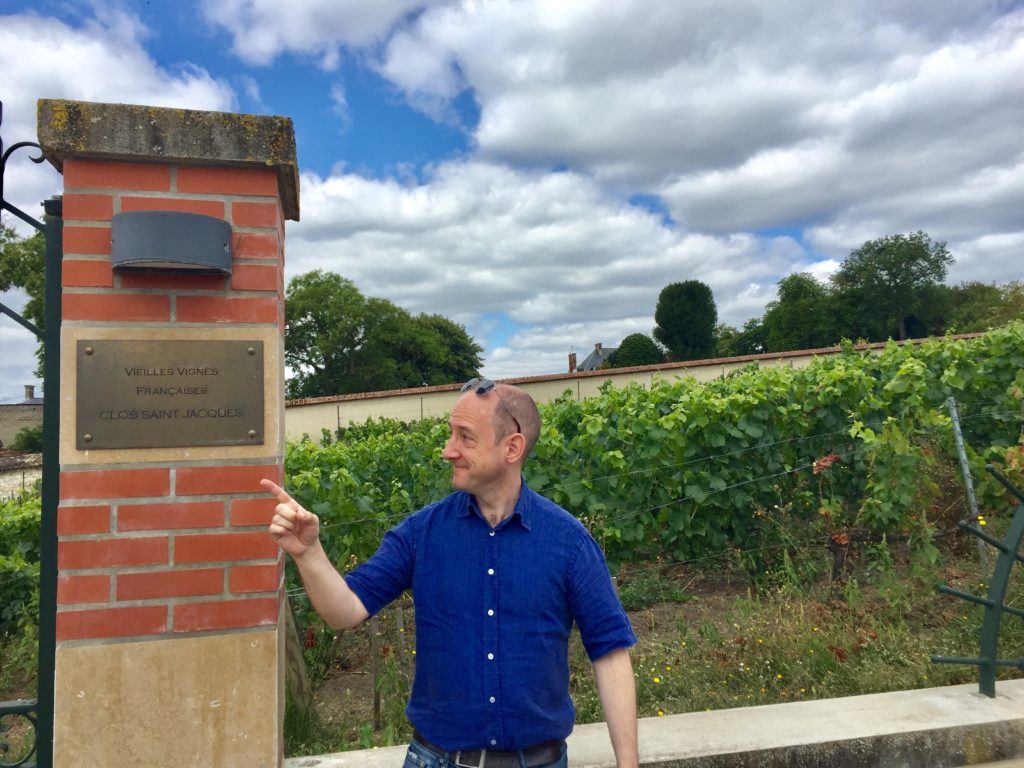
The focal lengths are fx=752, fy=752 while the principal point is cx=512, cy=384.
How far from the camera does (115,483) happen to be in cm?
218

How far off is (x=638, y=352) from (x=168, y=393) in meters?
59.1

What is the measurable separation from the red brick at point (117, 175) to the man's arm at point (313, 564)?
1033 millimetres

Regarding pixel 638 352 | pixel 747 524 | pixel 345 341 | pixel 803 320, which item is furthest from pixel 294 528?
pixel 803 320

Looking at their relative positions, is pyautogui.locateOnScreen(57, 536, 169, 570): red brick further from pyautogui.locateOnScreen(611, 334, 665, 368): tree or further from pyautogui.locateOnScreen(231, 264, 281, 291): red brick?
pyautogui.locateOnScreen(611, 334, 665, 368): tree

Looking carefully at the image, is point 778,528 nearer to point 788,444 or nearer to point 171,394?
point 788,444

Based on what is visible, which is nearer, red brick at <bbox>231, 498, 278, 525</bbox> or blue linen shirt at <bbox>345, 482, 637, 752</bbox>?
blue linen shirt at <bbox>345, 482, 637, 752</bbox>

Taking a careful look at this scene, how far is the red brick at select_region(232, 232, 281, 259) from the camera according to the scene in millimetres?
2277

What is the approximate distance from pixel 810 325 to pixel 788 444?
63493 mm

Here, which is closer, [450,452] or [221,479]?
[450,452]

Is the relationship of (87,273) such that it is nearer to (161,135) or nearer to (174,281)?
(174,281)

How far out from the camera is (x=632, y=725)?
1758mm

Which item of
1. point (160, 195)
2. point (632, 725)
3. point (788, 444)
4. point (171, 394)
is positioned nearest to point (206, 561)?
point (171, 394)

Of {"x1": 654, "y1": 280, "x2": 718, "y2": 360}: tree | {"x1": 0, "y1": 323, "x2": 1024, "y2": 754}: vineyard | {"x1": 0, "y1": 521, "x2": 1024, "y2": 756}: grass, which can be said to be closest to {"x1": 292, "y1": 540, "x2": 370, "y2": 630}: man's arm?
{"x1": 0, "y1": 521, "x2": 1024, "y2": 756}: grass

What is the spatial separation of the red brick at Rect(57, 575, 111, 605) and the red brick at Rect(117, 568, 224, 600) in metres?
0.04
